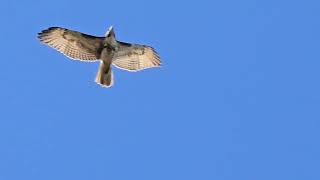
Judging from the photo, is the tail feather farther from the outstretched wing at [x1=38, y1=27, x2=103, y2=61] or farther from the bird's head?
the bird's head

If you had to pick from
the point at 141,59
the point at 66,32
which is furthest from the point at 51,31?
the point at 141,59

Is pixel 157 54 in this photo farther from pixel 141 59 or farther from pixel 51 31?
pixel 51 31

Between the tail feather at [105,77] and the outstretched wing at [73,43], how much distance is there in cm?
82

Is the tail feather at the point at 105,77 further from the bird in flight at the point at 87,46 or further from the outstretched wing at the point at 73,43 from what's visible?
the outstretched wing at the point at 73,43

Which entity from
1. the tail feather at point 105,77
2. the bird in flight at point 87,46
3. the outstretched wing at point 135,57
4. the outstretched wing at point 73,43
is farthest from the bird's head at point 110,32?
the tail feather at point 105,77

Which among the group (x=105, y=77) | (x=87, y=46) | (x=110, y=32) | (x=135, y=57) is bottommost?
(x=105, y=77)

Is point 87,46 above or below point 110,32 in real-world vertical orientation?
below

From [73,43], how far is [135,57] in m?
2.59

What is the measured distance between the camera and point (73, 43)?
46906 mm

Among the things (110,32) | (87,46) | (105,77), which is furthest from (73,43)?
(105,77)

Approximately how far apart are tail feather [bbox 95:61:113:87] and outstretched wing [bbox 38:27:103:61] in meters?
0.82

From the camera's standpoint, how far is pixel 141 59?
48281 mm

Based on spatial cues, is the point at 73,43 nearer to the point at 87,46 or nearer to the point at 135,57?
the point at 87,46

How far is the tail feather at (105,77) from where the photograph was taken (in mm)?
45719
